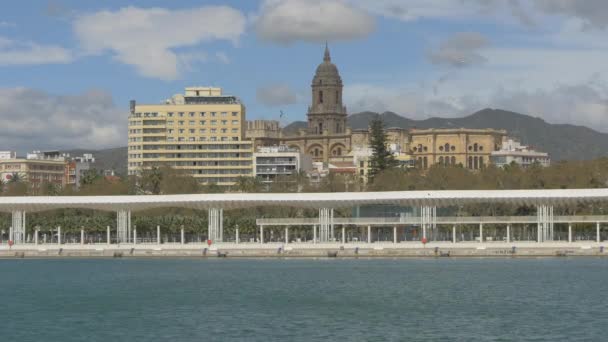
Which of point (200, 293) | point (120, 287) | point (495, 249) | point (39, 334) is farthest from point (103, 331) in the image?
point (495, 249)

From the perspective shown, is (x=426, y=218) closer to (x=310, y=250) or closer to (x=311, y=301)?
(x=310, y=250)

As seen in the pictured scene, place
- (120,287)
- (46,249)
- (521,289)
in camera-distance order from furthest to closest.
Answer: (46,249)
(120,287)
(521,289)

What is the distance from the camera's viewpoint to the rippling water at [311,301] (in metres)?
52.4

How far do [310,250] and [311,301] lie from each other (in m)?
34.4

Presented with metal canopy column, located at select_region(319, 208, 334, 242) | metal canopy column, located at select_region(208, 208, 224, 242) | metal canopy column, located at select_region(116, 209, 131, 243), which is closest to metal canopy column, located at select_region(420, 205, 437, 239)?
metal canopy column, located at select_region(319, 208, 334, 242)

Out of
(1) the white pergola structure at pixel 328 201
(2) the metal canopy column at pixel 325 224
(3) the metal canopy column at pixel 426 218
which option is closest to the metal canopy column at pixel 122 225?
(1) the white pergola structure at pixel 328 201

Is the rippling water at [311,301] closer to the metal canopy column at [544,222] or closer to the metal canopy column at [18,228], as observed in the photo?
the metal canopy column at [544,222]

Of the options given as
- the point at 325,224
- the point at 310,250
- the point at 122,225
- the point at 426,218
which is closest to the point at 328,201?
the point at 325,224

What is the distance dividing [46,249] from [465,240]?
119 ft

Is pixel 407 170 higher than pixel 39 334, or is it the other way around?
pixel 407 170

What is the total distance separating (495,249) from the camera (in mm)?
94812

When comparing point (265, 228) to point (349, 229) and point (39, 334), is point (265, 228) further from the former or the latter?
point (39, 334)

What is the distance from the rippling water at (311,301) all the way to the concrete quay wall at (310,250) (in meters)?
3.63

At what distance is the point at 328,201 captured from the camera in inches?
3915
